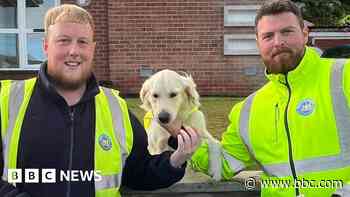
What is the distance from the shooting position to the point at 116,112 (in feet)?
9.47

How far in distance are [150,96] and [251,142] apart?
1140 millimetres

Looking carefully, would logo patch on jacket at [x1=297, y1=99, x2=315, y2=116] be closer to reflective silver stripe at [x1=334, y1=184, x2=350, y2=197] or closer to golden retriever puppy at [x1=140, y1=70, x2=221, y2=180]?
reflective silver stripe at [x1=334, y1=184, x2=350, y2=197]

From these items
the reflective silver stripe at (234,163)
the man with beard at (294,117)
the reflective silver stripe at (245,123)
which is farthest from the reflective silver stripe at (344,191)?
the reflective silver stripe at (234,163)

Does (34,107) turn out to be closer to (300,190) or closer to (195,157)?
(195,157)

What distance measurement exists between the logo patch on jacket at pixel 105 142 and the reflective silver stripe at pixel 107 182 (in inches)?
5.7

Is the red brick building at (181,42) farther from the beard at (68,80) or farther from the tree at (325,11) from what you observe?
the tree at (325,11)

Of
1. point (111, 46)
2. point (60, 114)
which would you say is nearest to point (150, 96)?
Result: point (60, 114)

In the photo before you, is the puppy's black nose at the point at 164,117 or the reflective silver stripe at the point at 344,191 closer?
the reflective silver stripe at the point at 344,191

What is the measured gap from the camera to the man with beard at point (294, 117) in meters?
2.90

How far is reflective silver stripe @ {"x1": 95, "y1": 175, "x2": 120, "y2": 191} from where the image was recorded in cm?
275

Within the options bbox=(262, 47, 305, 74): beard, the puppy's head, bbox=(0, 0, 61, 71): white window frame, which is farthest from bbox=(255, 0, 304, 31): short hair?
bbox=(0, 0, 61, 71): white window frame

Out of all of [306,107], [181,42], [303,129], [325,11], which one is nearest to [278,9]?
[306,107]

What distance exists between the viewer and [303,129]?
9.65 feet

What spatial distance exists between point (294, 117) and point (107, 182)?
103 cm
